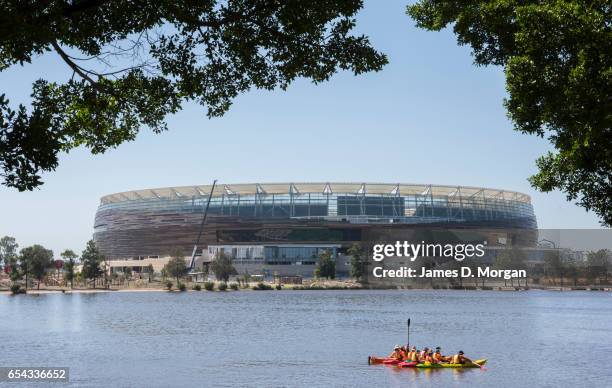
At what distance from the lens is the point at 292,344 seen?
6856 centimetres

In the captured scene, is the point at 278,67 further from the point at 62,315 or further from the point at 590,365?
the point at 62,315

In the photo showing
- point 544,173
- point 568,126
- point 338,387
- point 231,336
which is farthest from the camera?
point 231,336

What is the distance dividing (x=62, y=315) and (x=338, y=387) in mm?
70000

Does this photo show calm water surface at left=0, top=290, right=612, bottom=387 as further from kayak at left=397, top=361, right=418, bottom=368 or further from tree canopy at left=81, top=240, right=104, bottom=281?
tree canopy at left=81, top=240, right=104, bottom=281

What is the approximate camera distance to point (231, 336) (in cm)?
7669

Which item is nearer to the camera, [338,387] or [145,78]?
[145,78]

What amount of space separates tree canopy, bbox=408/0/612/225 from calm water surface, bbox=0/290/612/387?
90.8 feet

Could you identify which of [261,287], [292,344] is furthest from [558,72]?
[261,287]

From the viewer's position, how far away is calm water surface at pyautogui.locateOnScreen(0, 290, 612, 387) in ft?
161

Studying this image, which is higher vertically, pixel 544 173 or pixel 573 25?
pixel 573 25

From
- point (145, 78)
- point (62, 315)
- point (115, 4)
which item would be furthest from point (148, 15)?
point (62, 315)

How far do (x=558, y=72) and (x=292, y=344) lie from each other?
175 ft

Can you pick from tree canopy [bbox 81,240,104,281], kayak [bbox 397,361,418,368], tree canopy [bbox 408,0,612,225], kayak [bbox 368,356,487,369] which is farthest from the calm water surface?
tree canopy [bbox 81,240,104,281]

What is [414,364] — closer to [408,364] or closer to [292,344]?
[408,364]
